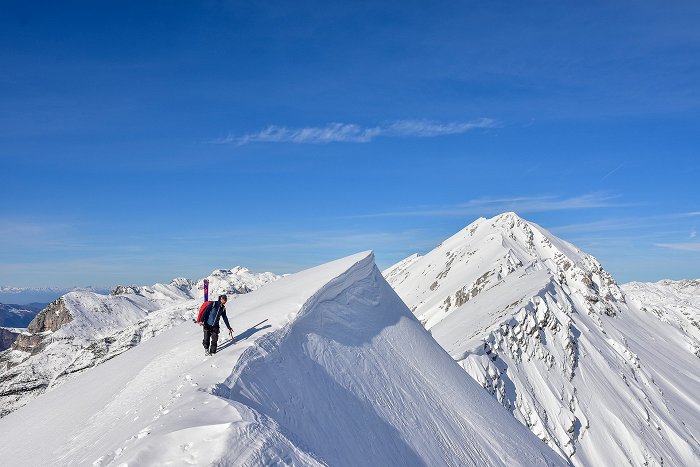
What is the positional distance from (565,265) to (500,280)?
22.2m

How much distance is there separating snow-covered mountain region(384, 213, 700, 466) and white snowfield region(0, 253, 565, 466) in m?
47.8

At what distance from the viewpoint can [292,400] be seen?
40.9ft

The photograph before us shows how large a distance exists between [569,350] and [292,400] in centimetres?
8482

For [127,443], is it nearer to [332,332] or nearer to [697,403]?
[332,332]

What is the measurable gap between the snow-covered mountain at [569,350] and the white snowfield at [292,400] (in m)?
47.8

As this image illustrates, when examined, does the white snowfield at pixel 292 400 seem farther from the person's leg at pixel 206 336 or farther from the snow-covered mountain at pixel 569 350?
the snow-covered mountain at pixel 569 350

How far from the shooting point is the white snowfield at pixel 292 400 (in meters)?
8.90

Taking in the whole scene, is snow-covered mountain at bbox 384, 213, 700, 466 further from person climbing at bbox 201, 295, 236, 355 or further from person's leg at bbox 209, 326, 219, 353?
person's leg at bbox 209, 326, 219, 353

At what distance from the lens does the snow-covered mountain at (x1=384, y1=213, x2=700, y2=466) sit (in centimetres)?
7419

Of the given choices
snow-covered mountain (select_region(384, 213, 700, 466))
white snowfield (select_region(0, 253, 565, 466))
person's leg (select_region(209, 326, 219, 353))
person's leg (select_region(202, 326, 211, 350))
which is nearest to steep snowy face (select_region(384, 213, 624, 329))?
snow-covered mountain (select_region(384, 213, 700, 466))

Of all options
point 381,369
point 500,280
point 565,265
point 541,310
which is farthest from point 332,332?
point 565,265

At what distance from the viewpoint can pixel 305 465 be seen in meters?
8.59

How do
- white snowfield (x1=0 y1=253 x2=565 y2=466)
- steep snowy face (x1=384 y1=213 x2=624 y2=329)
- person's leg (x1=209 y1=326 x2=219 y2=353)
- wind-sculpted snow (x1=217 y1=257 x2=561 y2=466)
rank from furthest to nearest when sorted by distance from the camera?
steep snowy face (x1=384 y1=213 x2=624 y2=329) → person's leg (x1=209 y1=326 x2=219 y2=353) → wind-sculpted snow (x1=217 y1=257 x2=561 y2=466) → white snowfield (x1=0 y1=253 x2=565 y2=466)

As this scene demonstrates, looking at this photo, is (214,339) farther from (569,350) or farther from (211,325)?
(569,350)
